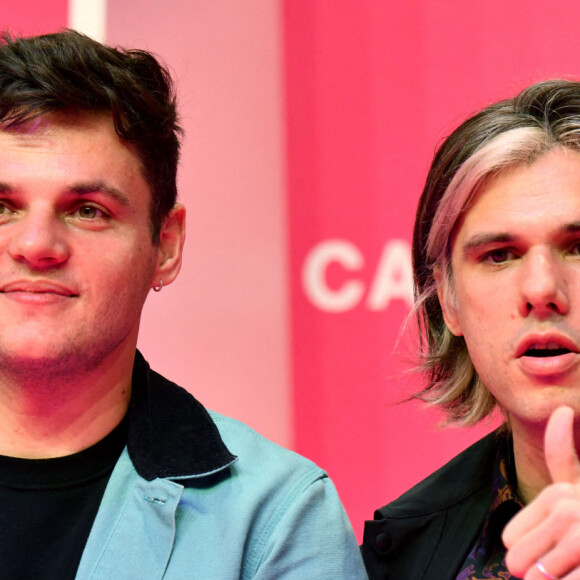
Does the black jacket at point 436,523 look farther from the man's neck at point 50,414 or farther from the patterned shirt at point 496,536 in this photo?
the man's neck at point 50,414

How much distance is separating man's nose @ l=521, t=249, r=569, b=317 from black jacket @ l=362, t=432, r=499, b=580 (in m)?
0.52

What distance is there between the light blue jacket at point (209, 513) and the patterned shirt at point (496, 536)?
0.26 meters

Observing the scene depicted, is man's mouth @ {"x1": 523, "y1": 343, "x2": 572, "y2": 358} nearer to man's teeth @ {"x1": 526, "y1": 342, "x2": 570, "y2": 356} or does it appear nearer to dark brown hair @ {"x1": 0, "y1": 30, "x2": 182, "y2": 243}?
man's teeth @ {"x1": 526, "y1": 342, "x2": 570, "y2": 356}

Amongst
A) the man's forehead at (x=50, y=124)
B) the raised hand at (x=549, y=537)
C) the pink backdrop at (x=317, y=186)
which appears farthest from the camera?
the pink backdrop at (x=317, y=186)

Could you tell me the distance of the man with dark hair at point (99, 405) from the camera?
1834 mm

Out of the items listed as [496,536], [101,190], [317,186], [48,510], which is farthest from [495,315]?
[317,186]

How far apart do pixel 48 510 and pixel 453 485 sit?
944mm

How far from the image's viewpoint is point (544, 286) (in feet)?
6.06

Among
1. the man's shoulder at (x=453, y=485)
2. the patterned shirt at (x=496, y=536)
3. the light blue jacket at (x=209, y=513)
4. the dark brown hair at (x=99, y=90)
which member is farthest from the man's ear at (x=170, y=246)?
the patterned shirt at (x=496, y=536)

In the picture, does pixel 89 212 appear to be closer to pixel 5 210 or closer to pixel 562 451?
pixel 5 210

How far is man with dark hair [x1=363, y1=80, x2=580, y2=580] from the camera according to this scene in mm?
1894

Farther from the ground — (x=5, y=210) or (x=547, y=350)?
(x=5, y=210)

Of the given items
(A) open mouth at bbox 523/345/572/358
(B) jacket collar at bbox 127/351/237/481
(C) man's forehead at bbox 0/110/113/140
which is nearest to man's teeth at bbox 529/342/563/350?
(A) open mouth at bbox 523/345/572/358

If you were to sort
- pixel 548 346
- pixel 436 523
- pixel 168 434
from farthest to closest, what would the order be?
pixel 436 523 < pixel 168 434 < pixel 548 346
